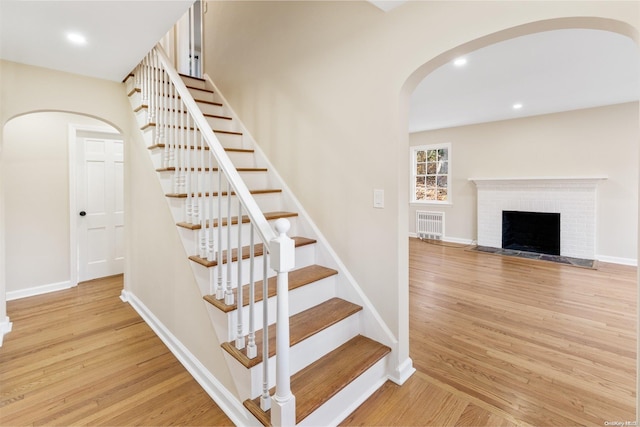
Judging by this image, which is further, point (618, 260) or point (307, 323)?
point (618, 260)

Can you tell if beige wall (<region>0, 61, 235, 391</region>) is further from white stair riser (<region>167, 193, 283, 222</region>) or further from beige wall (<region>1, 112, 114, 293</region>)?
white stair riser (<region>167, 193, 283, 222</region>)

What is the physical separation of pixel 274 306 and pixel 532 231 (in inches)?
209

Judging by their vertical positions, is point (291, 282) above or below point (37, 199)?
below

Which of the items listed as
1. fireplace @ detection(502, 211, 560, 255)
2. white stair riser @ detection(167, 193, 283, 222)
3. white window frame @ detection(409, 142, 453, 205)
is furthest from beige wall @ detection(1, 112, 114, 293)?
fireplace @ detection(502, 211, 560, 255)

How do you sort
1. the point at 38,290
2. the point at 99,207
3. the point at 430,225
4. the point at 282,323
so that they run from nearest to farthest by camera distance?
the point at 282,323
the point at 38,290
the point at 99,207
the point at 430,225

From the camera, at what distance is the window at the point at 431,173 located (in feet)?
21.0

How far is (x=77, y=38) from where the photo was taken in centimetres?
216

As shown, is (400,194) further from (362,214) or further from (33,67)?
(33,67)

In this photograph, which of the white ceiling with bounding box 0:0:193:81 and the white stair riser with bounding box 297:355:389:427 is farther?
the white ceiling with bounding box 0:0:193:81

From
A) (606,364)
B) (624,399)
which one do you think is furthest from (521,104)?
(624,399)

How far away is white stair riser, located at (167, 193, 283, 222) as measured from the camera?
84.5 inches

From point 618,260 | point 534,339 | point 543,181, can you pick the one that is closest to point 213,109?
point 534,339

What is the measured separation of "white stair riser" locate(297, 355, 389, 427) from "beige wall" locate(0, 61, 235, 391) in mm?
551

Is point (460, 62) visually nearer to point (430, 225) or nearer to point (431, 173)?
point (431, 173)
